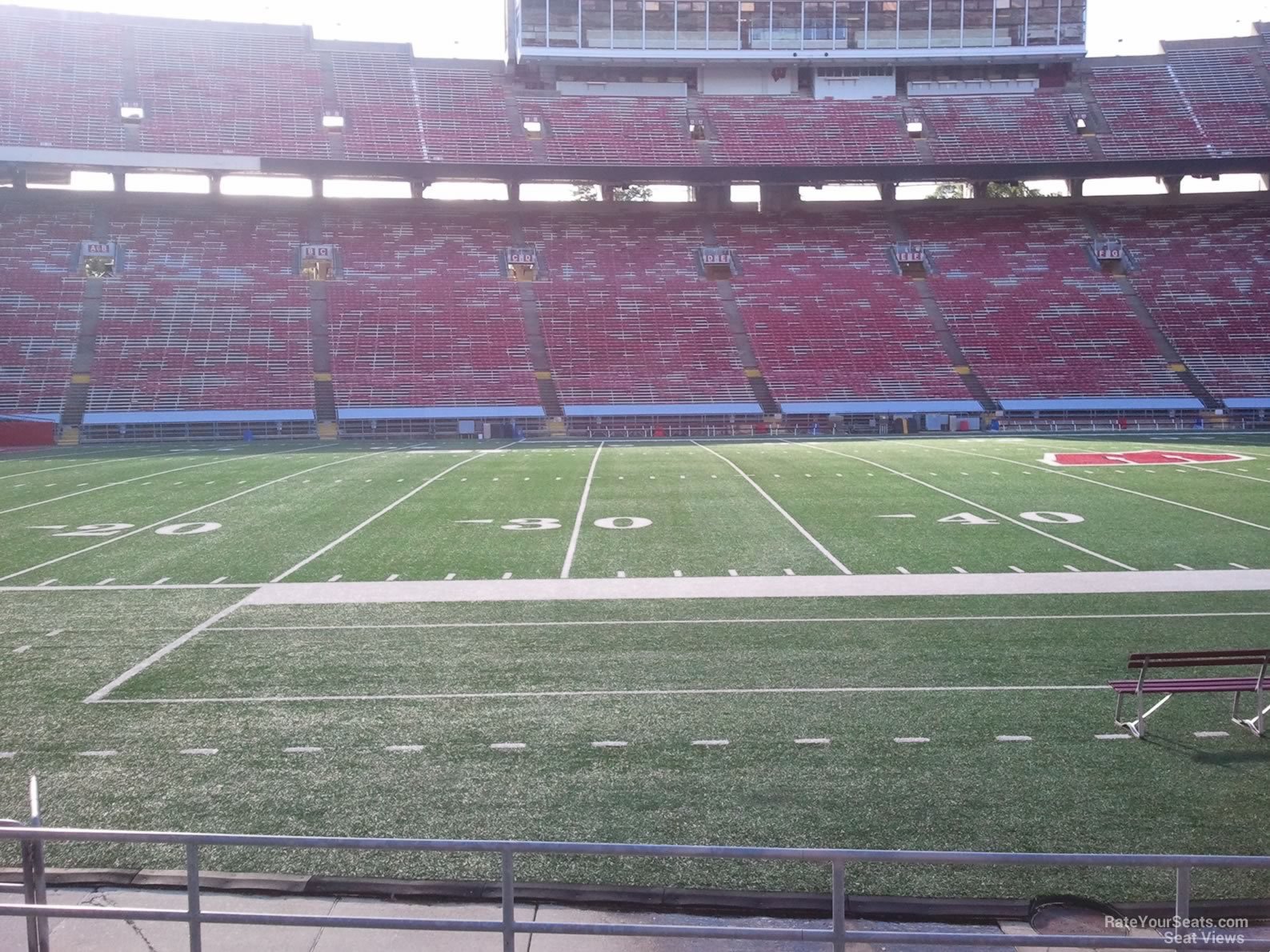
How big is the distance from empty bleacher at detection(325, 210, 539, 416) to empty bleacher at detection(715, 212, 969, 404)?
10541mm

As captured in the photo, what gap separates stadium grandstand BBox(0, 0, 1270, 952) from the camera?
249 inches

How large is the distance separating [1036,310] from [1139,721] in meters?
42.2

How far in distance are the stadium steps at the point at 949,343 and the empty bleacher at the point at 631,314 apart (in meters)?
8.82

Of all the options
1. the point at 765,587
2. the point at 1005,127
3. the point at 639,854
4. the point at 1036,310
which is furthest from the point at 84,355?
the point at 639,854

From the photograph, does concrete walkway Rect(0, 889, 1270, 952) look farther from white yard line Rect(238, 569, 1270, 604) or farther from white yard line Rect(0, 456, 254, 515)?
white yard line Rect(0, 456, 254, 515)

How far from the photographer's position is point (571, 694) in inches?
368

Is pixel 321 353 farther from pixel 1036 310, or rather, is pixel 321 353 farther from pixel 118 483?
pixel 1036 310

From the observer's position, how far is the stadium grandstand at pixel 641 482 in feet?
20.7

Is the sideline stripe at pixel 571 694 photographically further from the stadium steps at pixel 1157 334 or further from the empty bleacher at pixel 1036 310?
the stadium steps at pixel 1157 334

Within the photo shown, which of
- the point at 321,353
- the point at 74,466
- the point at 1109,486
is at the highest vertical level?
the point at 321,353

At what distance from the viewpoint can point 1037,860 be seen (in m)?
4.01

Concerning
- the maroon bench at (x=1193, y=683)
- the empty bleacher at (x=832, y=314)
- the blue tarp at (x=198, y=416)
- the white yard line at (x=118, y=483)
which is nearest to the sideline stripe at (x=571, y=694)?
the maroon bench at (x=1193, y=683)

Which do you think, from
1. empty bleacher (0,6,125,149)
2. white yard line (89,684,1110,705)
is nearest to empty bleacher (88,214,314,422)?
empty bleacher (0,6,125,149)

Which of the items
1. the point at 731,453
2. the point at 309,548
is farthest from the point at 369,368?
the point at 309,548
